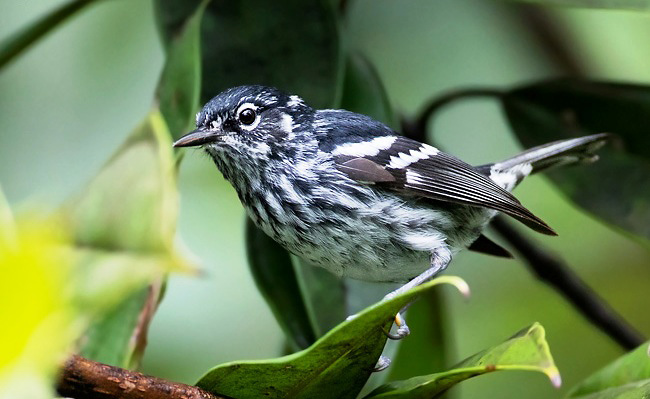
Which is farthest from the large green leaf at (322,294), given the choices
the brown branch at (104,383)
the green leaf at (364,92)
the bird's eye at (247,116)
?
the brown branch at (104,383)

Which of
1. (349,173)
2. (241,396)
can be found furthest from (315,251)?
(241,396)

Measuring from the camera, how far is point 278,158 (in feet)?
7.88

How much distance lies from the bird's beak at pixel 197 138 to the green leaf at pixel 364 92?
1.96 ft

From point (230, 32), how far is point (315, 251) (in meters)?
0.77

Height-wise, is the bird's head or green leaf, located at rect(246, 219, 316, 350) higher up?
the bird's head

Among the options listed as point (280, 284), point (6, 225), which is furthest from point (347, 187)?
point (6, 225)

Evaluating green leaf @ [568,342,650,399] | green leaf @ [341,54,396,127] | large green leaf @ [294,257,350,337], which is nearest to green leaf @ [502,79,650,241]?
green leaf @ [341,54,396,127]

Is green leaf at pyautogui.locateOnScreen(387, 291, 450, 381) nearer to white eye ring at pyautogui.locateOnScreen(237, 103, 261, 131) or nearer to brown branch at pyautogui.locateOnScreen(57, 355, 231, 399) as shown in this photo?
white eye ring at pyautogui.locateOnScreen(237, 103, 261, 131)

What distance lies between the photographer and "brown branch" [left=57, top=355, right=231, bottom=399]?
1.37m

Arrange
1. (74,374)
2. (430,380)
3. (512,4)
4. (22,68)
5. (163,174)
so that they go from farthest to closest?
1. (512,4)
2. (22,68)
3. (430,380)
4. (74,374)
5. (163,174)

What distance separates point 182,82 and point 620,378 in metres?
1.30

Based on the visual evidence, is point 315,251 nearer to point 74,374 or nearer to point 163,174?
point 74,374

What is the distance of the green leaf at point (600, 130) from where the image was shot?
265 cm

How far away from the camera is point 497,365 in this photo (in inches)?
52.5
